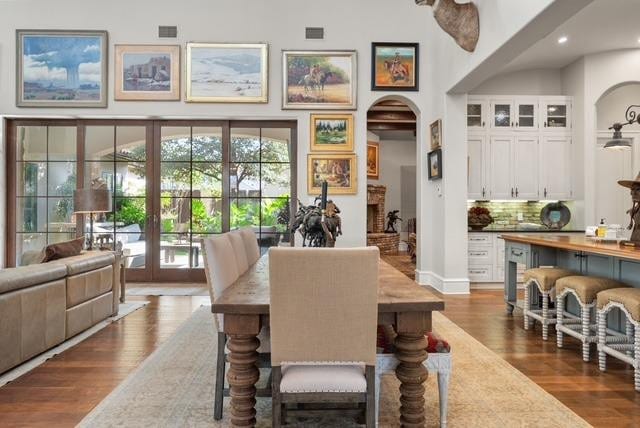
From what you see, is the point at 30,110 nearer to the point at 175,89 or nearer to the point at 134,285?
the point at 175,89

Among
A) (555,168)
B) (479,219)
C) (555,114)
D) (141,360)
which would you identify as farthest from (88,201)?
(555,114)

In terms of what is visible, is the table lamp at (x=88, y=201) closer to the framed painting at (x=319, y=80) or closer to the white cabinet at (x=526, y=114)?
the framed painting at (x=319, y=80)

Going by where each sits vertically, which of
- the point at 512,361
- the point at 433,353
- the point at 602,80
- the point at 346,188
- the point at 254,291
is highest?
the point at 602,80

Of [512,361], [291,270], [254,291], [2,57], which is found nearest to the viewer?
[291,270]

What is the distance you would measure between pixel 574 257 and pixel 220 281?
10.7 feet

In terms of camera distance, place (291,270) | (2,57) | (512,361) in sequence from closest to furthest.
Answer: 1. (291,270)
2. (512,361)
3. (2,57)

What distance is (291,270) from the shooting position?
5.12 ft

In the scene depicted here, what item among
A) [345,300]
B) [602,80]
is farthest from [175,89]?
[602,80]

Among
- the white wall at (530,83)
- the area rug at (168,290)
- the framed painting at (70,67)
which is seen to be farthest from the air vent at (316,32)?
the area rug at (168,290)

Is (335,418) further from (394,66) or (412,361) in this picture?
(394,66)

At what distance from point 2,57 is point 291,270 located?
647 centimetres

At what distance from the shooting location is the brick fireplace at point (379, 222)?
10656mm

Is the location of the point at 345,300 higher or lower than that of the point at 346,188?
lower

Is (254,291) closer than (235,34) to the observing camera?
Yes
